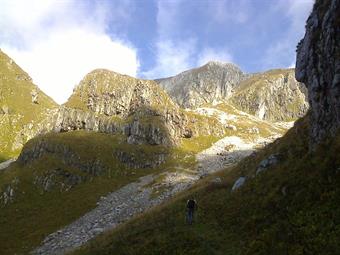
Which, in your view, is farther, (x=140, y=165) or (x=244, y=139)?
(x=244, y=139)

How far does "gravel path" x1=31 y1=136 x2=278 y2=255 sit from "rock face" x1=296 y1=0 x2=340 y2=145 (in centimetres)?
3856

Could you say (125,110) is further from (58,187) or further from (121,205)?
(121,205)

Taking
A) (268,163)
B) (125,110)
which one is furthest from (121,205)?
(125,110)

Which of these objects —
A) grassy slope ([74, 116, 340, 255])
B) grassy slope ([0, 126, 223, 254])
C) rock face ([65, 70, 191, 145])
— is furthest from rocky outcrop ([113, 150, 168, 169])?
grassy slope ([74, 116, 340, 255])

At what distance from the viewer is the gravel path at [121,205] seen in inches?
2480

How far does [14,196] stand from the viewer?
314 feet

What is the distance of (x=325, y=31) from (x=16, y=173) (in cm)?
9581

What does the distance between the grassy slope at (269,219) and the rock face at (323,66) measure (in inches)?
94.1

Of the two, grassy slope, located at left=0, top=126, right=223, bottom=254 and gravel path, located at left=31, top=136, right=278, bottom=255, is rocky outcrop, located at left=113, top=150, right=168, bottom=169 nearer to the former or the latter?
grassy slope, located at left=0, top=126, right=223, bottom=254

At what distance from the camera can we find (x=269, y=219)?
95.0ft

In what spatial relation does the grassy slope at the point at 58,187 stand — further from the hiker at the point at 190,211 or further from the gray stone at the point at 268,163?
the gray stone at the point at 268,163

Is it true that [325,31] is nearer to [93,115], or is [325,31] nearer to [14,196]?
[14,196]

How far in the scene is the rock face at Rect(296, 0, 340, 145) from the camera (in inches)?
1246

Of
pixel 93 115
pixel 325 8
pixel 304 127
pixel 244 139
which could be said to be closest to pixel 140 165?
pixel 93 115
